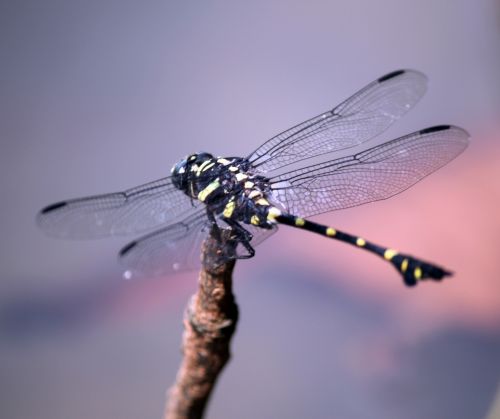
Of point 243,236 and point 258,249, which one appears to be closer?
point 243,236

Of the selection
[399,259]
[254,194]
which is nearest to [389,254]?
[399,259]

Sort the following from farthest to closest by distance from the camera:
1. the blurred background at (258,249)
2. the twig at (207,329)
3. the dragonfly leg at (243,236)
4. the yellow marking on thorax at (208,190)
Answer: the blurred background at (258,249), the yellow marking on thorax at (208,190), the dragonfly leg at (243,236), the twig at (207,329)

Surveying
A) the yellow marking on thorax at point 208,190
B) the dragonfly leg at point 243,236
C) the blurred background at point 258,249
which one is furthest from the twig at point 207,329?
the blurred background at point 258,249

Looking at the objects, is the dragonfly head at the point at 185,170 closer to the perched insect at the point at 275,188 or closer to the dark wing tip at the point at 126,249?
the perched insect at the point at 275,188

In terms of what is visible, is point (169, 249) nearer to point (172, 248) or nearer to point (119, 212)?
point (172, 248)

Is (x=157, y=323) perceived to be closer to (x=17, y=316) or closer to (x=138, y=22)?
(x=17, y=316)

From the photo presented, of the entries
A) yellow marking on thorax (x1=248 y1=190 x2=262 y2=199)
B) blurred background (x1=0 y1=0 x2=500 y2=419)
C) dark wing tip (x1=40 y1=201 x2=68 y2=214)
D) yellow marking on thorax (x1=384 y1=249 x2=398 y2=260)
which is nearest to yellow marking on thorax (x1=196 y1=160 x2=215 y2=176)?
yellow marking on thorax (x1=248 y1=190 x2=262 y2=199)
